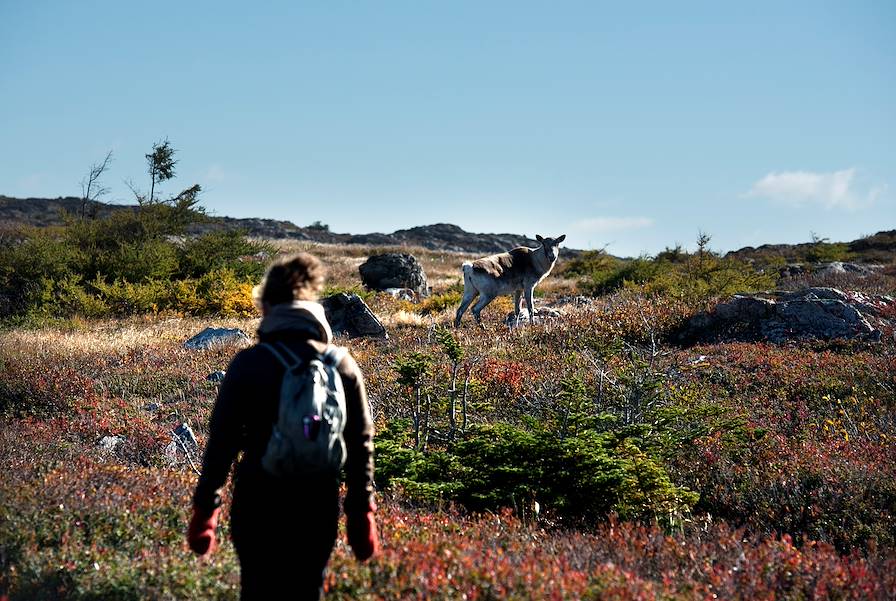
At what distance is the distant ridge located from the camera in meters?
67.9

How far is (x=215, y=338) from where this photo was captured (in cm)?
1520

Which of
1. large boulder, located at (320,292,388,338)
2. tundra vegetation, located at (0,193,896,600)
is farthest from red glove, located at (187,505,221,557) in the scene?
large boulder, located at (320,292,388,338)

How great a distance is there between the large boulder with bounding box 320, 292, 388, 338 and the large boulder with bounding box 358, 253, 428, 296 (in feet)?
34.5

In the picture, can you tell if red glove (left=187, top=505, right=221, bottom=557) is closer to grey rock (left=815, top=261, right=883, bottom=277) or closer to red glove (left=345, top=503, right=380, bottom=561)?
red glove (left=345, top=503, right=380, bottom=561)

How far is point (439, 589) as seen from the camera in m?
3.82

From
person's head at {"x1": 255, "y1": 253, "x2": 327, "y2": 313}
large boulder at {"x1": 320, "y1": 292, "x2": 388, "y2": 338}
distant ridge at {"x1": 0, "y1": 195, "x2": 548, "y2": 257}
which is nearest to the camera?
person's head at {"x1": 255, "y1": 253, "x2": 327, "y2": 313}

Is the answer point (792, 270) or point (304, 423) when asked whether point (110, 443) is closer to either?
point (304, 423)

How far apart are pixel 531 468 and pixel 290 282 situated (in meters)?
3.85

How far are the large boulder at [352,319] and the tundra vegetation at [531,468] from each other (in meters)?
1.07

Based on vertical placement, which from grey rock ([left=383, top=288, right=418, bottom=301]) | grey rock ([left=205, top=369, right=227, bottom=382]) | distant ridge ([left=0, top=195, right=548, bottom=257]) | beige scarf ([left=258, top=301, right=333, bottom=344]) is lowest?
grey rock ([left=205, top=369, right=227, bottom=382])

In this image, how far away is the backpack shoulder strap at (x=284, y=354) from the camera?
3.13 metres

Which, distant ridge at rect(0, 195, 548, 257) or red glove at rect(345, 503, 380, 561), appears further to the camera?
distant ridge at rect(0, 195, 548, 257)

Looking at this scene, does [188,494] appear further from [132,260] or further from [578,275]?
[578,275]

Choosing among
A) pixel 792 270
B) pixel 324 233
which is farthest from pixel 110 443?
pixel 324 233
